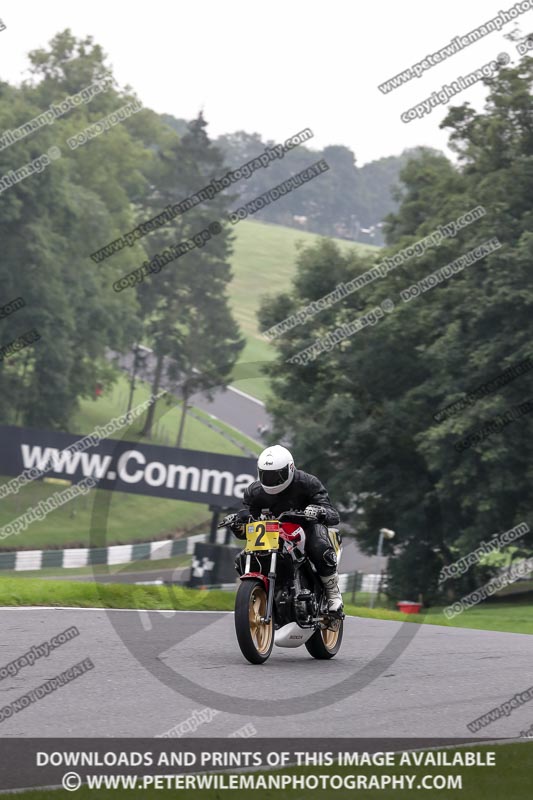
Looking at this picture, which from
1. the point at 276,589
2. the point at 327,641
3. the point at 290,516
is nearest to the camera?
the point at 276,589

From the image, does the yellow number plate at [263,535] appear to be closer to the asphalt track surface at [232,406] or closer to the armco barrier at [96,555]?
the armco barrier at [96,555]

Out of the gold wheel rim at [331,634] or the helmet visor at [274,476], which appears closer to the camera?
the helmet visor at [274,476]

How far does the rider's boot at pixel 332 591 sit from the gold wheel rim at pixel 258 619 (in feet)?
2.23

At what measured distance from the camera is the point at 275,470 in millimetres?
9594

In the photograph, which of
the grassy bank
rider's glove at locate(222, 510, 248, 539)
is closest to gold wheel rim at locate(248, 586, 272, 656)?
rider's glove at locate(222, 510, 248, 539)

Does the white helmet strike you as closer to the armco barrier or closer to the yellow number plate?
the yellow number plate

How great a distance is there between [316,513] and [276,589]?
2.18ft

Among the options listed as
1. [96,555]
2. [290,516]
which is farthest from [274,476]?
[96,555]

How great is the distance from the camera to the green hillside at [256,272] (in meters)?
106

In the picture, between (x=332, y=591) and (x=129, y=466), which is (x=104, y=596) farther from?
(x=129, y=466)
